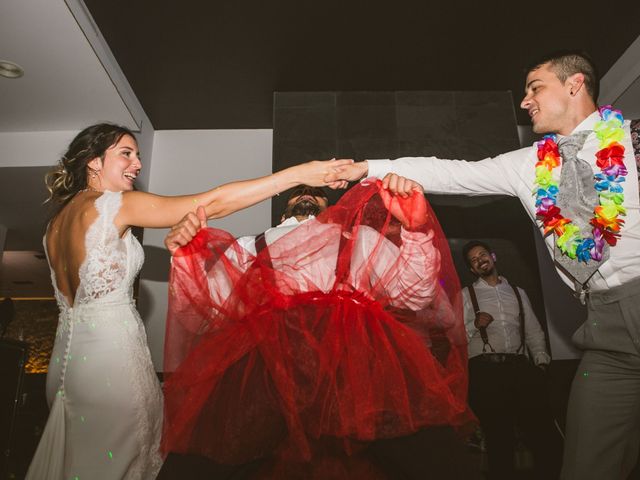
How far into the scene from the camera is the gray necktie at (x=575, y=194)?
2.03 meters

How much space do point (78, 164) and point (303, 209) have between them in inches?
44.4

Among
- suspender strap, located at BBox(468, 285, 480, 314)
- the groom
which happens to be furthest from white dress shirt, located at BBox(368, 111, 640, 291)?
suspender strap, located at BBox(468, 285, 480, 314)

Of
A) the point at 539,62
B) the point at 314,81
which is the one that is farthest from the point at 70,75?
the point at 539,62

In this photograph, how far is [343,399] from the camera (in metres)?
1.40

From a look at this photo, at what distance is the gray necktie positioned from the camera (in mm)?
2033

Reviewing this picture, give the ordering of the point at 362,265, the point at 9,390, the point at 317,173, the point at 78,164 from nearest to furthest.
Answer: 1. the point at 362,265
2. the point at 317,173
3. the point at 78,164
4. the point at 9,390

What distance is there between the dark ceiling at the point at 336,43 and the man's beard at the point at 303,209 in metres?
1.94

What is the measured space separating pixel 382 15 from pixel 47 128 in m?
3.36

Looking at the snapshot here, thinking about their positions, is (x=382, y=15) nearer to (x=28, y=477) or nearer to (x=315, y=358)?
(x=315, y=358)

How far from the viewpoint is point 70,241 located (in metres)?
2.06

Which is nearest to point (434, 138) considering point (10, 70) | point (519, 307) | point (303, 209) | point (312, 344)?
point (519, 307)

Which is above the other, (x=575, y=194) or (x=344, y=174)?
(x=344, y=174)

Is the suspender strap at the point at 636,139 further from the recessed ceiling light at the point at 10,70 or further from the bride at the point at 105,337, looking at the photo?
the recessed ceiling light at the point at 10,70

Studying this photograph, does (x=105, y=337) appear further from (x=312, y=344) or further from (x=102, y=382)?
(x=312, y=344)
